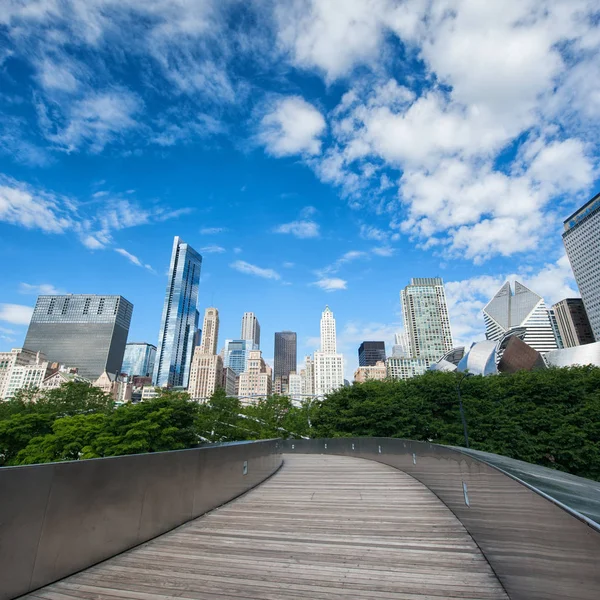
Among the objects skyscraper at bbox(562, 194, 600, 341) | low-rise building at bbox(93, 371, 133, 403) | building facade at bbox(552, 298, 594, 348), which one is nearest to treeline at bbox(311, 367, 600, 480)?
low-rise building at bbox(93, 371, 133, 403)

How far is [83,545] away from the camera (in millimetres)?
3998

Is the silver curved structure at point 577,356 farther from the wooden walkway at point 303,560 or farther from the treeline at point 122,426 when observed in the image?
the wooden walkway at point 303,560

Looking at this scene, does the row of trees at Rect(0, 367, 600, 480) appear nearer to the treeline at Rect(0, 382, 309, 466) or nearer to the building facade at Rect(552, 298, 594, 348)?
the treeline at Rect(0, 382, 309, 466)

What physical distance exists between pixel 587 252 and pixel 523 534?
755ft

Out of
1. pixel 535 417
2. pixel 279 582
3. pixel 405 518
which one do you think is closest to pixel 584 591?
pixel 279 582

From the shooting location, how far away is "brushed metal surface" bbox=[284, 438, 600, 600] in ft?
7.16

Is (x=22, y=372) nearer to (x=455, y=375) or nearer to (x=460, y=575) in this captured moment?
(x=455, y=375)

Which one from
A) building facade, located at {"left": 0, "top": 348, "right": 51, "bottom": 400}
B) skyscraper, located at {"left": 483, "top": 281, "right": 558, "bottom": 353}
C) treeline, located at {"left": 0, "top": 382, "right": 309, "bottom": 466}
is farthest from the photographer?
building facade, located at {"left": 0, "top": 348, "right": 51, "bottom": 400}

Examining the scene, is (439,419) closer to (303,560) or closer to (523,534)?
(303,560)

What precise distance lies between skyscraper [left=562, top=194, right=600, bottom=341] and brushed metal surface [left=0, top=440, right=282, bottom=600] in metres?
210

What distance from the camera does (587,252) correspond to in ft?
598

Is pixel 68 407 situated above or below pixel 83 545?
above

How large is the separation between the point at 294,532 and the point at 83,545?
2801mm

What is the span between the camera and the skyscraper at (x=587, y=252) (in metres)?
174
